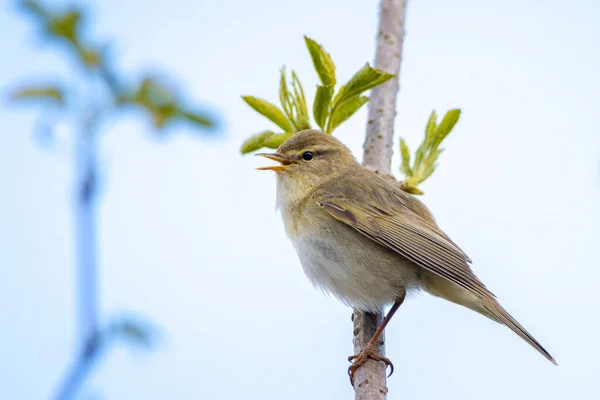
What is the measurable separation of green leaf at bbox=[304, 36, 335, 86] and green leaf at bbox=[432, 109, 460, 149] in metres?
0.80

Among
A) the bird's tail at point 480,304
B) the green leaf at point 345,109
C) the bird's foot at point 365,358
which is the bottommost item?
the bird's foot at point 365,358

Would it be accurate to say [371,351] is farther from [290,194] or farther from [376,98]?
[376,98]

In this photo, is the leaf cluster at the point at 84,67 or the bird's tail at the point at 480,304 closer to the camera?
the leaf cluster at the point at 84,67

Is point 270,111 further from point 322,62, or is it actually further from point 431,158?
point 431,158

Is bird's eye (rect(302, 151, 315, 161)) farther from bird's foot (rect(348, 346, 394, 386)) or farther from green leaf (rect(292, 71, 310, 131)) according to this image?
bird's foot (rect(348, 346, 394, 386))

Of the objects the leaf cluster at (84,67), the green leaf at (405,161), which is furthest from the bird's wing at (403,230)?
the leaf cluster at (84,67)

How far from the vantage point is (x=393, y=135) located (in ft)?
14.7

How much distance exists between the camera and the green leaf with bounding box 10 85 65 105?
212 cm

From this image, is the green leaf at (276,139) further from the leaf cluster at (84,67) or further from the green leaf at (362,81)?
the leaf cluster at (84,67)

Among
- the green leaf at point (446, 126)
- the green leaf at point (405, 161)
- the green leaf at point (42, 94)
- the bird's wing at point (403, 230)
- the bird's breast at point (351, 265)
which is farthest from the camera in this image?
the green leaf at point (405, 161)

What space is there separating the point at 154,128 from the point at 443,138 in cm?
261

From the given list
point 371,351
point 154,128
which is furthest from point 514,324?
point 154,128

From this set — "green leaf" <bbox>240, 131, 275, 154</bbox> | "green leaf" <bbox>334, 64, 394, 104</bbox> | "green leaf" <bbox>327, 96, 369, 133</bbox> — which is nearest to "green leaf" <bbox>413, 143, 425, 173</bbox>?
"green leaf" <bbox>327, 96, 369, 133</bbox>

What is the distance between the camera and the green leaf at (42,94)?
212 cm
